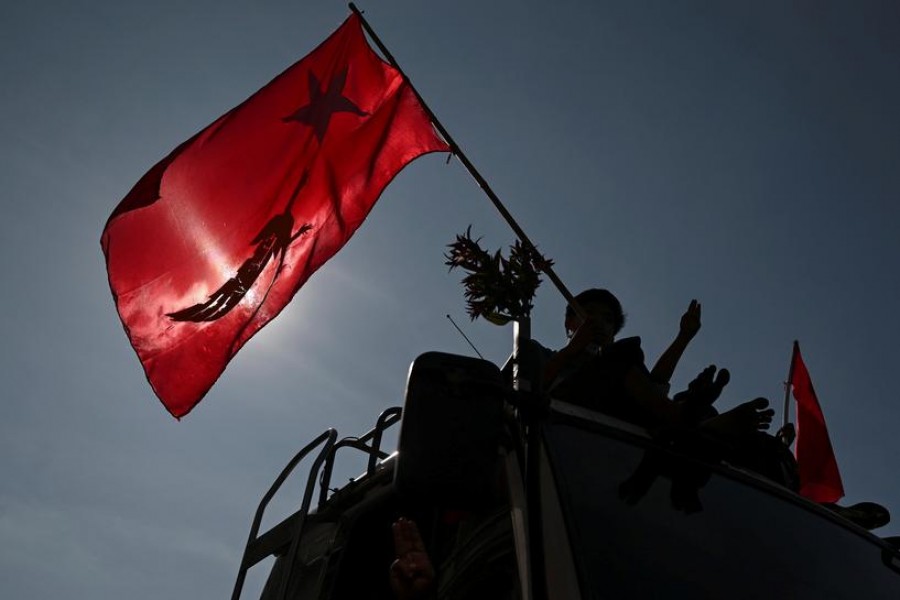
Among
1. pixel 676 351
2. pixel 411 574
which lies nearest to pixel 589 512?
pixel 411 574

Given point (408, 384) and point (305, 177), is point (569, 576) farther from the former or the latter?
point (305, 177)

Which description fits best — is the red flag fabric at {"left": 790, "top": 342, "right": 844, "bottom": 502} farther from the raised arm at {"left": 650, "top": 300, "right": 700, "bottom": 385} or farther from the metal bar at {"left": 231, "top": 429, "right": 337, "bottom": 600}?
the metal bar at {"left": 231, "top": 429, "right": 337, "bottom": 600}

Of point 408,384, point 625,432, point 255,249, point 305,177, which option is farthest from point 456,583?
point 305,177

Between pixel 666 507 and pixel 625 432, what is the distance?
0.33 metres

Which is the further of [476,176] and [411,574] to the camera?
[476,176]

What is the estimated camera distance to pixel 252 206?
214 inches

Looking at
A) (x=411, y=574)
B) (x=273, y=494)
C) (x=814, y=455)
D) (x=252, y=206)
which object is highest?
(x=252, y=206)

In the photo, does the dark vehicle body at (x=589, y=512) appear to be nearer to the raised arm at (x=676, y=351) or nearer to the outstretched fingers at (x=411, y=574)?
the outstretched fingers at (x=411, y=574)

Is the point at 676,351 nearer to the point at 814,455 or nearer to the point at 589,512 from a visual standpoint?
the point at 589,512

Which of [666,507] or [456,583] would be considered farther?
[456,583]

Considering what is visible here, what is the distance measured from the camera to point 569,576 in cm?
179

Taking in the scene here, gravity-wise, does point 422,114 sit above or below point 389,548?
above

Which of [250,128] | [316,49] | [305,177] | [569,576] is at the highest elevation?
[316,49]

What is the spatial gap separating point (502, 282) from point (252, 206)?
201cm
